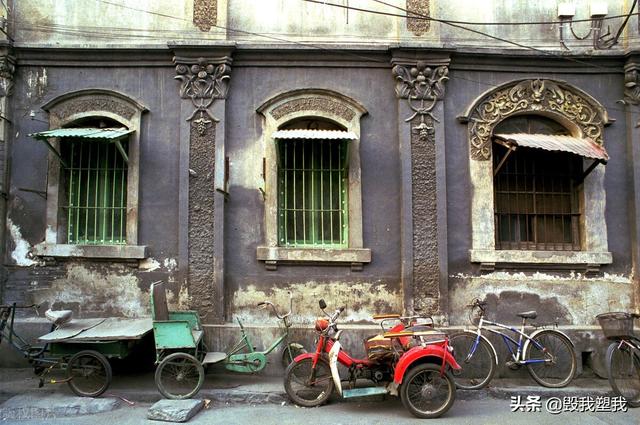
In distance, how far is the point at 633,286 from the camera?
812 centimetres

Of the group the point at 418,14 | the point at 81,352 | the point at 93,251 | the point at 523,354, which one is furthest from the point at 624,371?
the point at 93,251

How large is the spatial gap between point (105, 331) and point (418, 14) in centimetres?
650

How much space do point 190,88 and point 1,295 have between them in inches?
167

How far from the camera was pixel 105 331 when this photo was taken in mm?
6793

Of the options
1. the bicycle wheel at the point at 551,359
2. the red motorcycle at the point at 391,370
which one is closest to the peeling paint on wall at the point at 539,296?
the bicycle wheel at the point at 551,359

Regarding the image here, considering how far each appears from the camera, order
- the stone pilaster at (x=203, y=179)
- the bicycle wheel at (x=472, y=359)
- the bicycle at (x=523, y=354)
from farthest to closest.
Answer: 1. the stone pilaster at (x=203, y=179)
2. the bicycle at (x=523, y=354)
3. the bicycle wheel at (x=472, y=359)

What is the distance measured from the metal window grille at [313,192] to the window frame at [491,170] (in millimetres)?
2029

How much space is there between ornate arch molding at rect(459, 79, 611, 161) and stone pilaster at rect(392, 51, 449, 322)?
2.30 ft

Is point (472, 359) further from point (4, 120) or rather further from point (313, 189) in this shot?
point (4, 120)

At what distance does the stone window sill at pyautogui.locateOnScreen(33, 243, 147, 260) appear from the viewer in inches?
311

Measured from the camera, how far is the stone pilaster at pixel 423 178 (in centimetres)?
790

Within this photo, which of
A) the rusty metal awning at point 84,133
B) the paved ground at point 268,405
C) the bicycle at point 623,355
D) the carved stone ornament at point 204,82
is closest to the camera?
the paved ground at point 268,405

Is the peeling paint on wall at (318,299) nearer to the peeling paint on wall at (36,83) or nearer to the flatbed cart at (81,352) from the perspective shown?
the flatbed cart at (81,352)

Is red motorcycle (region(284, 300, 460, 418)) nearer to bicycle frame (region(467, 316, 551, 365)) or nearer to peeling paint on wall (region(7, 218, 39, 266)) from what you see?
bicycle frame (region(467, 316, 551, 365))
